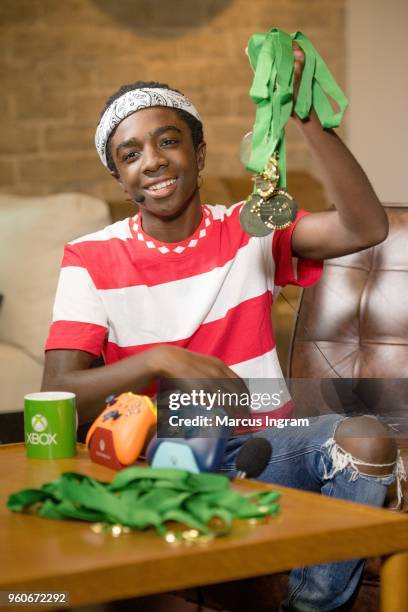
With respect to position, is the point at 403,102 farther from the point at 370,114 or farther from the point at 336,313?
the point at 336,313

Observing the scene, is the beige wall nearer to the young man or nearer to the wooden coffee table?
the young man

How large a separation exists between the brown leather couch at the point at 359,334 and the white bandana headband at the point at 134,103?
564 millimetres

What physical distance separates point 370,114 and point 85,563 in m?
3.28

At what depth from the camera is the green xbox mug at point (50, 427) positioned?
154 cm

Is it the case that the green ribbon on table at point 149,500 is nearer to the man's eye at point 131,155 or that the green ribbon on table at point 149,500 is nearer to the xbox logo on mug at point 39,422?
the xbox logo on mug at point 39,422

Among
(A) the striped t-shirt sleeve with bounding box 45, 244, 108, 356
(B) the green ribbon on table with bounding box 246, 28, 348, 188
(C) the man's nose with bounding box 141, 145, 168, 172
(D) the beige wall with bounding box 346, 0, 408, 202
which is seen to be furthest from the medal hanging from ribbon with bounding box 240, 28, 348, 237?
(D) the beige wall with bounding box 346, 0, 408, 202

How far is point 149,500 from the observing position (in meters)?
1.14

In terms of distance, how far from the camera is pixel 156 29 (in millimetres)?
4258

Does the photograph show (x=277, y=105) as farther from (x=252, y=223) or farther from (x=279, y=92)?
(x=252, y=223)

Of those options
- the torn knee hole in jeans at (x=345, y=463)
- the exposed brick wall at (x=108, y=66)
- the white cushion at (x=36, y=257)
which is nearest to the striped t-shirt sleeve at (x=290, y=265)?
the torn knee hole in jeans at (x=345, y=463)

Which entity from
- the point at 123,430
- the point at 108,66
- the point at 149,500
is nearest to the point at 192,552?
the point at 149,500

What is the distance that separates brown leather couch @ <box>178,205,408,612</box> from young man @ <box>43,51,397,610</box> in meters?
0.32

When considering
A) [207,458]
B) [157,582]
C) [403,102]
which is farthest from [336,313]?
[403,102]

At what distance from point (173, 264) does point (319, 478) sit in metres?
0.48
